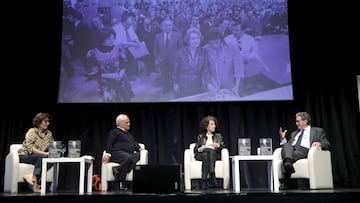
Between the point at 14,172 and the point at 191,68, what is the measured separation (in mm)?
2556

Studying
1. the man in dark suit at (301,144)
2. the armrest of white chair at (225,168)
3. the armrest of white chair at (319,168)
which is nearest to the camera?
the armrest of white chair at (319,168)

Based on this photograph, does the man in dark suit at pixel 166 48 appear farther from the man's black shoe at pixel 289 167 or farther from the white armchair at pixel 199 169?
the man's black shoe at pixel 289 167

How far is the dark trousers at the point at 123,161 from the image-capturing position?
197 inches

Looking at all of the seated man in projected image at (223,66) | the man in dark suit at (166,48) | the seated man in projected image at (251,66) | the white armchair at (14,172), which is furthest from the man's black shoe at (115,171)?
the seated man in projected image at (251,66)

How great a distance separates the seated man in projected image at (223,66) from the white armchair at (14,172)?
238 centimetres

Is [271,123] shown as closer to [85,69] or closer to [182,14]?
[182,14]

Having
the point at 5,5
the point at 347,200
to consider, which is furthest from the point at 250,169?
the point at 5,5

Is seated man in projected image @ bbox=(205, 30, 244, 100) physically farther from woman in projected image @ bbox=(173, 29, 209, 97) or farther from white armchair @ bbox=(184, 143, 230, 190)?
white armchair @ bbox=(184, 143, 230, 190)

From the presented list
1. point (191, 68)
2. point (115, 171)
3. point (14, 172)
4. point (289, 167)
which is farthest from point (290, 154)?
point (14, 172)

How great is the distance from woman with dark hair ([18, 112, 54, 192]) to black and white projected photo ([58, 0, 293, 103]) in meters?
0.73

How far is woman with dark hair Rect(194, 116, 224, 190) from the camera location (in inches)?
195

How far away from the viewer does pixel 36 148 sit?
5.02m

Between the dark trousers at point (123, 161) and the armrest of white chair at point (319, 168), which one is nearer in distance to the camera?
the armrest of white chair at point (319, 168)

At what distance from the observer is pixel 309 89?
6039mm
